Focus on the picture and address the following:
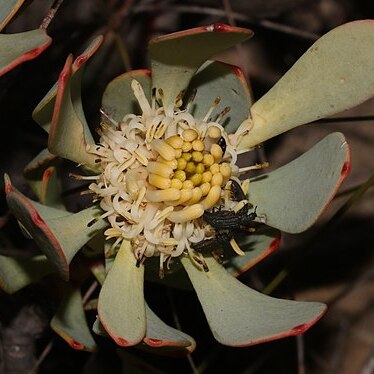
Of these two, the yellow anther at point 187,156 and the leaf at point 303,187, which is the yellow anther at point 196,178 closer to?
the yellow anther at point 187,156

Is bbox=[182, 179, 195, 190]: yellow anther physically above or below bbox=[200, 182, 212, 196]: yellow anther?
above

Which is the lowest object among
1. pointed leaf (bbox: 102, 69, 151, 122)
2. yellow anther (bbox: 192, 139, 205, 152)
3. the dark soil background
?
the dark soil background

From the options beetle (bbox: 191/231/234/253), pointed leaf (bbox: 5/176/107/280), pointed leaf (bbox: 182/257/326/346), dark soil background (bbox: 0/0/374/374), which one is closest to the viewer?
pointed leaf (bbox: 5/176/107/280)

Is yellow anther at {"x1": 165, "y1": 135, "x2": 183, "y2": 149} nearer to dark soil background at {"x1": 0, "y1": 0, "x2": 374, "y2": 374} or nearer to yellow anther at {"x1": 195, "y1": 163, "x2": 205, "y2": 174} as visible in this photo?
yellow anther at {"x1": 195, "y1": 163, "x2": 205, "y2": 174}

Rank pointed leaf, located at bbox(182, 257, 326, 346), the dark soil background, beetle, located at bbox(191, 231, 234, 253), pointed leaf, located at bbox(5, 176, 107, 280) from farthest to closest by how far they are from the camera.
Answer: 1. the dark soil background
2. beetle, located at bbox(191, 231, 234, 253)
3. pointed leaf, located at bbox(182, 257, 326, 346)
4. pointed leaf, located at bbox(5, 176, 107, 280)

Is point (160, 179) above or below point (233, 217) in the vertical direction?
above

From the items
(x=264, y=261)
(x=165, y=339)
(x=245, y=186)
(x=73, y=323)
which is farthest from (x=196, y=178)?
(x=264, y=261)

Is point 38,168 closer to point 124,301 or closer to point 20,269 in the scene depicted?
point 20,269

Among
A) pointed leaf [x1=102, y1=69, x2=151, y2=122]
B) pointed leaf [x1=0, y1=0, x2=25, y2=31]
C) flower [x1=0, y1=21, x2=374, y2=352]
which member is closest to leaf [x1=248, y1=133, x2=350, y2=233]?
flower [x1=0, y1=21, x2=374, y2=352]
